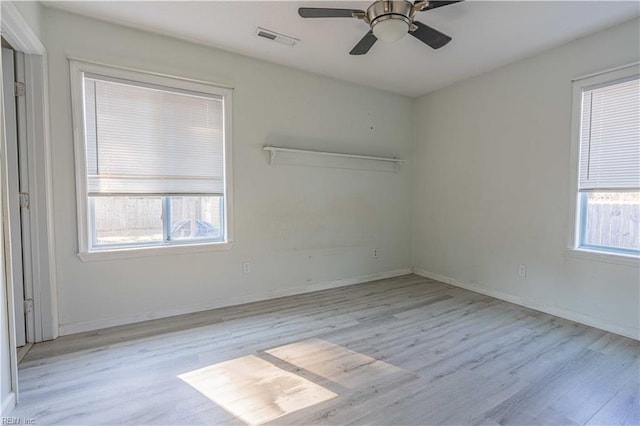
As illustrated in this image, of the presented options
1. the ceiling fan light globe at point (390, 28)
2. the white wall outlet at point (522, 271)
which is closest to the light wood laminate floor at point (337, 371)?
the white wall outlet at point (522, 271)

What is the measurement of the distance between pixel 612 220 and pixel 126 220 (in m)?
4.43

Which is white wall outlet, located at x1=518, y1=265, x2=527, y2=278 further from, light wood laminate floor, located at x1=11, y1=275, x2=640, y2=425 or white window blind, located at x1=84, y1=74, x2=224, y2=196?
white window blind, located at x1=84, y1=74, x2=224, y2=196

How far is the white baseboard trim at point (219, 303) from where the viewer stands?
268 centimetres

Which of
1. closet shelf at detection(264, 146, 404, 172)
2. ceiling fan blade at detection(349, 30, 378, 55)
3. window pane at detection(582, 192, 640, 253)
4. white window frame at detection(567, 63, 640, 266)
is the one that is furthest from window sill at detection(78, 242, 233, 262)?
window pane at detection(582, 192, 640, 253)

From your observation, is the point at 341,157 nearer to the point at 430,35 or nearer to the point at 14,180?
the point at 430,35

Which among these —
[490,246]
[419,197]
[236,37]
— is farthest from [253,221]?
[490,246]

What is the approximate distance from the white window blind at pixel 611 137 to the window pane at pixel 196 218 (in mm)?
3617

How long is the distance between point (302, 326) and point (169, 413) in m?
1.33

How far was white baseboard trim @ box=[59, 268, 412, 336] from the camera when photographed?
2680 mm

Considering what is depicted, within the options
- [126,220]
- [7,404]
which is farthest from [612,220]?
[7,404]

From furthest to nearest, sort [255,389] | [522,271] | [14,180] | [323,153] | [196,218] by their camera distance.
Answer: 1. [323,153]
2. [522,271]
3. [196,218]
4. [14,180]
5. [255,389]

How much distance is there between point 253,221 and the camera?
135 inches

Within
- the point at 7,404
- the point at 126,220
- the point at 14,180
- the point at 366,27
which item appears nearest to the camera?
the point at 7,404

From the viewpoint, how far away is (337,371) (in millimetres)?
2115
